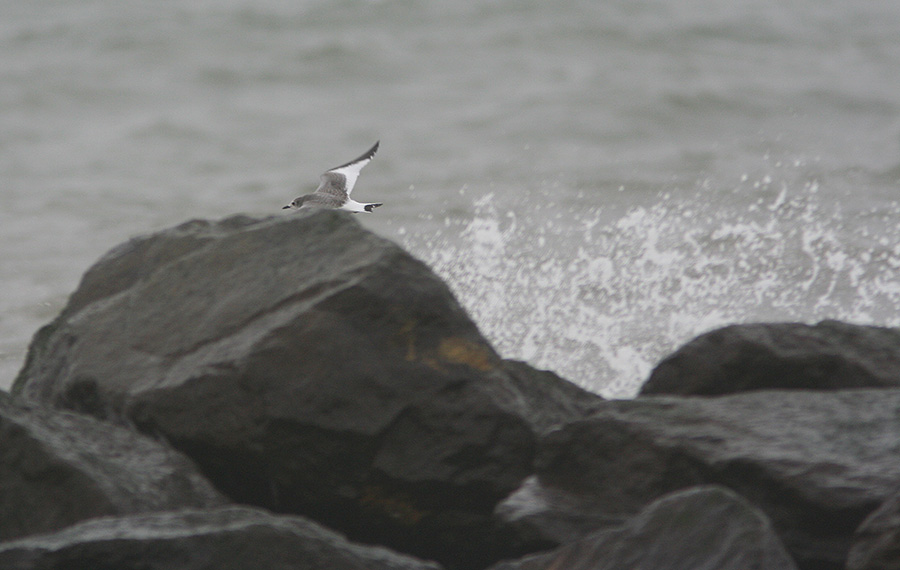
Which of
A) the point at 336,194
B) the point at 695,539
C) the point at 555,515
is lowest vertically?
the point at 555,515

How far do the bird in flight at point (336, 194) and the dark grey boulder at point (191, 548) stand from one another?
159 inches

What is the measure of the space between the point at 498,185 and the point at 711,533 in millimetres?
9261

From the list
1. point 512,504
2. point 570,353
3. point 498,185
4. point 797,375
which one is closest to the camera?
point 512,504

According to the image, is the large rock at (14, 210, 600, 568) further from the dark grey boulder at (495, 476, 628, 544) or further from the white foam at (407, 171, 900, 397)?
the white foam at (407, 171, 900, 397)

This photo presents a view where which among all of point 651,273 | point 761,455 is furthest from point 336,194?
point 761,455

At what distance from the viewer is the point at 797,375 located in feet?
13.1

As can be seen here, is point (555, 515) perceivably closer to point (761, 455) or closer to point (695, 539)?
point (761, 455)

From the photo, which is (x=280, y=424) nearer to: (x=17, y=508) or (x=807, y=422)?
(x=17, y=508)

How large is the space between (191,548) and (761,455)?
1.50 meters

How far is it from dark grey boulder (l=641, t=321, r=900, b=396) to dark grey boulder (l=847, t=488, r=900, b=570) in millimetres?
1161

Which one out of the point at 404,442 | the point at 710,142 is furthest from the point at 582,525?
the point at 710,142

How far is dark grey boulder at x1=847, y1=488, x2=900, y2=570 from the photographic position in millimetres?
2682

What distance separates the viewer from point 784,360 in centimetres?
396

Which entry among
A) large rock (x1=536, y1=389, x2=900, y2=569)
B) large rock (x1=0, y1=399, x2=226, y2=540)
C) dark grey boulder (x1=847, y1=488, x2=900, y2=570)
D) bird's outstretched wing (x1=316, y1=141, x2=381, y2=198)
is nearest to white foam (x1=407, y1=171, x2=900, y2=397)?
bird's outstretched wing (x1=316, y1=141, x2=381, y2=198)
